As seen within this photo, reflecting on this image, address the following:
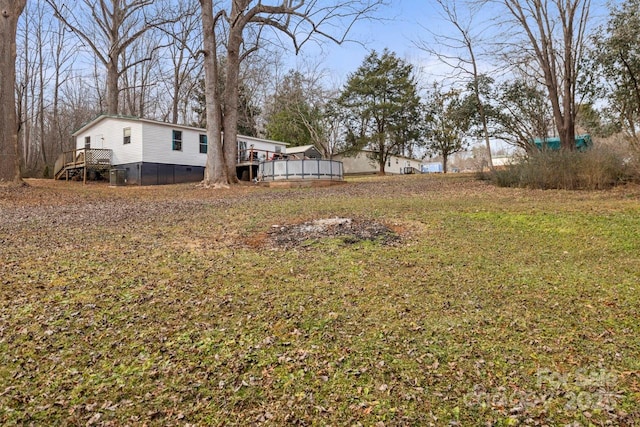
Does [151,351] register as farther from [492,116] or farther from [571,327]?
[492,116]

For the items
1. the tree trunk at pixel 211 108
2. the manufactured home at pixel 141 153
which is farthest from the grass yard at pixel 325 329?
the manufactured home at pixel 141 153

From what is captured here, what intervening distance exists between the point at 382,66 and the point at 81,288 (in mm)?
27053

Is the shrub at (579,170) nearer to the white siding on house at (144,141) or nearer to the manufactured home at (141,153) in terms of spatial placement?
the manufactured home at (141,153)

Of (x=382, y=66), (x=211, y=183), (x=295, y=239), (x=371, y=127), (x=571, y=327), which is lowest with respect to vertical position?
(x=571, y=327)

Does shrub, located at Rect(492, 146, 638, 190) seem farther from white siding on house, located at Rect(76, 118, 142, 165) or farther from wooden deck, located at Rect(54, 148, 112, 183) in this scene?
wooden deck, located at Rect(54, 148, 112, 183)

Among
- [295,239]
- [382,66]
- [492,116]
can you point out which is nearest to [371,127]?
[382,66]

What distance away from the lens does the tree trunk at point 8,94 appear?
11.4 m

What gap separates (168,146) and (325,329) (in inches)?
746

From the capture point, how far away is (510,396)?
191cm

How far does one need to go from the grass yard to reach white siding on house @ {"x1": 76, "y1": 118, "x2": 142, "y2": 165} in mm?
14545

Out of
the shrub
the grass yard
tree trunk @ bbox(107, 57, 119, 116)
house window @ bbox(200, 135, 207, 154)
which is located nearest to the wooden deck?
tree trunk @ bbox(107, 57, 119, 116)

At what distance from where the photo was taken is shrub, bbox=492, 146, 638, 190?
905cm

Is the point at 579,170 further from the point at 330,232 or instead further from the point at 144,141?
the point at 144,141

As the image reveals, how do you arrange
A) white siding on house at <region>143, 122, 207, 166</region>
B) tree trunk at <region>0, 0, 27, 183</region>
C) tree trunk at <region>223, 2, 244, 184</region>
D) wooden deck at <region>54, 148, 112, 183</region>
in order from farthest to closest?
wooden deck at <region>54, 148, 112, 183</region>, white siding on house at <region>143, 122, 207, 166</region>, tree trunk at <region>223, 2, 244, 184</region>, tree trunk at <region>0, 0, 27, 183</region>
